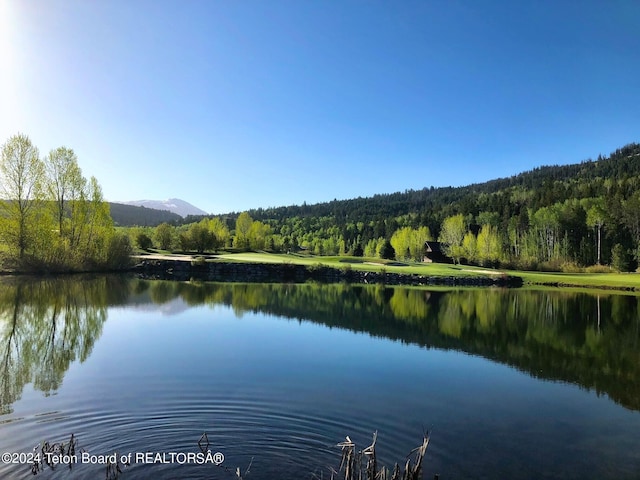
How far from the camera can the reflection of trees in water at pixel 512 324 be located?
1555 cm

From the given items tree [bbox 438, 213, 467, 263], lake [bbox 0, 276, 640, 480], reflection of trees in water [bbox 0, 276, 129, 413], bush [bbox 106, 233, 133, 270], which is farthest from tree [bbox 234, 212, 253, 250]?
lake [bbox 0, 276, 640, 480]

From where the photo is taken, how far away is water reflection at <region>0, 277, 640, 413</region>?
45.6ft

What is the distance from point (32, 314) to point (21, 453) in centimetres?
1661

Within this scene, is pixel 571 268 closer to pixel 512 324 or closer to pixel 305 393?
pixel 512 324

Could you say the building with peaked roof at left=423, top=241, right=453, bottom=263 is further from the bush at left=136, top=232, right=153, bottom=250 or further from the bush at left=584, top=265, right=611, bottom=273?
the bush at left=136, top=232, right=153, bottom=250

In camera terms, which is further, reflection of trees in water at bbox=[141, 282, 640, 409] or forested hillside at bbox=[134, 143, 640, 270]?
forested hillside at bbox=[134, 143, 640, 270]

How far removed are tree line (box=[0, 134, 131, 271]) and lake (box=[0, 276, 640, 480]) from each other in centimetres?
2318

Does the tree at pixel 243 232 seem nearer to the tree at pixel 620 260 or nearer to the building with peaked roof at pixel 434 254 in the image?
the building with peaked roof at pixel 434 254

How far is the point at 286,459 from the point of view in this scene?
7.39 meters

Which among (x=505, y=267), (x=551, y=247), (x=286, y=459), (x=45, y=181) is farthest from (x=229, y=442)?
(x=551, y=247)

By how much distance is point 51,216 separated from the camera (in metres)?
46.4

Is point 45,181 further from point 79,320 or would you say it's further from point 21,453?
point 21,453

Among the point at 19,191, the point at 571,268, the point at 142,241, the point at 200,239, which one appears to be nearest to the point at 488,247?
the point at 571,268

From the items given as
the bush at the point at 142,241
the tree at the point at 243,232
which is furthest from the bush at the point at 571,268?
the bush at the point at 142,241
